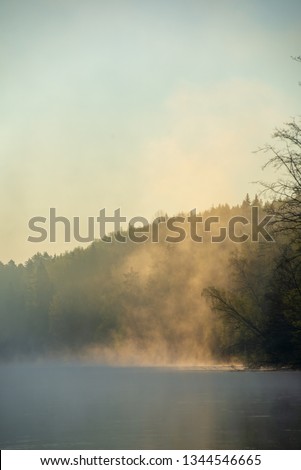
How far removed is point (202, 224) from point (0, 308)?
59.1 m

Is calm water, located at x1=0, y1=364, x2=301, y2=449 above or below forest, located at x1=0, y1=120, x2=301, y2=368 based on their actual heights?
below

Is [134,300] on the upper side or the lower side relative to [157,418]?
upper

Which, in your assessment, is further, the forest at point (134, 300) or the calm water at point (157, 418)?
the forest at point (134, 300)

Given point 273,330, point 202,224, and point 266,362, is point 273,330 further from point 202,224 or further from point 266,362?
point 202,224

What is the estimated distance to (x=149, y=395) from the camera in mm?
51969

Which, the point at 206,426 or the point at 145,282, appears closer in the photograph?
the point at 206,426

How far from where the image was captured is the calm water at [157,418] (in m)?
28.7

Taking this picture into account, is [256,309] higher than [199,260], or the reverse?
[199,260]

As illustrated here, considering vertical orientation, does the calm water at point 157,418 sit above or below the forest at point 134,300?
below

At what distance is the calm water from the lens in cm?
2873

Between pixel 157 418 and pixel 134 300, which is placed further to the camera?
pixel 134 300

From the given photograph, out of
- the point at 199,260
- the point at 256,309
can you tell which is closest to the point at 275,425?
the point at 256,309

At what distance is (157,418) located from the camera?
1435 inches

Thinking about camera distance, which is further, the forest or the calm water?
the forest
